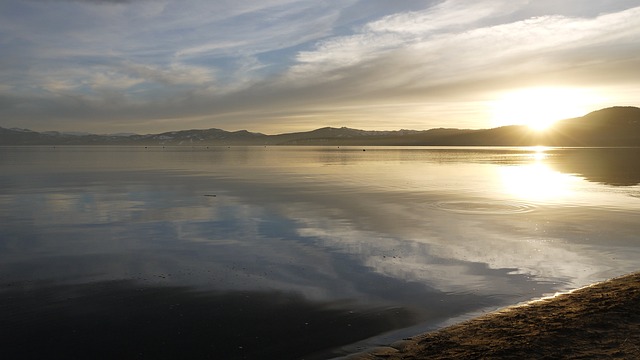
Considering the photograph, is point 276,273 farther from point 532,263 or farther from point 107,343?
point 532,263

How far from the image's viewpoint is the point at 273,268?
547 inches

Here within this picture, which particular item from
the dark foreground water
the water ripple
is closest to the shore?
the dark foreground water

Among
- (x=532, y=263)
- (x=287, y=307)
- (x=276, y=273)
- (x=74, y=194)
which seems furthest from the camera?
(x=74, y=194)

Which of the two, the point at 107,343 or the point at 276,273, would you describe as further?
the point at 276,273

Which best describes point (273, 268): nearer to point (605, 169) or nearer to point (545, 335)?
point (545, 335)

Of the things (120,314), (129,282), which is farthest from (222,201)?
(120,314)

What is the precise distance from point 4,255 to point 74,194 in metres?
16.9

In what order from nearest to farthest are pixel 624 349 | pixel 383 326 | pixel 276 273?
pixel 624 349 → pixel 383 326 → pixel 276 273

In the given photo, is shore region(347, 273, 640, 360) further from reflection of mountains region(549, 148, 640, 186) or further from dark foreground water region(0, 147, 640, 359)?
reflection of mountains region(549, 148, 640, 186)

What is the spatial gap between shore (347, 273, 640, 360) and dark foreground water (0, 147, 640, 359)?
77 cm

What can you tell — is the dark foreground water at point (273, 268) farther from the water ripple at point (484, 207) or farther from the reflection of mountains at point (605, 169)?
the reflection of mountains at point (605, 169)

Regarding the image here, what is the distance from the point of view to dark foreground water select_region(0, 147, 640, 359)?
9148mm

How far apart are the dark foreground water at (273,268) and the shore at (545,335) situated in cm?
77

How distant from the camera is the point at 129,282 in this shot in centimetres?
1240
